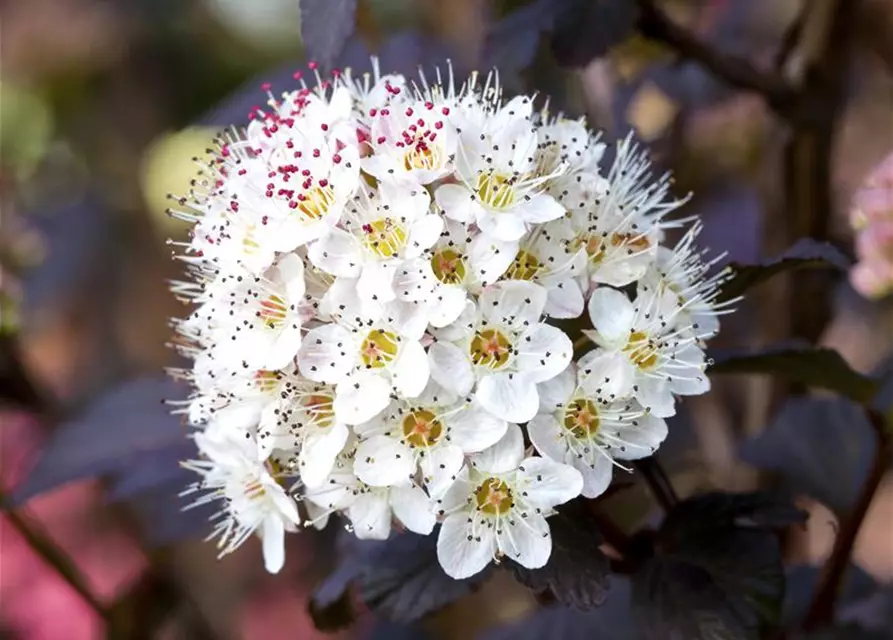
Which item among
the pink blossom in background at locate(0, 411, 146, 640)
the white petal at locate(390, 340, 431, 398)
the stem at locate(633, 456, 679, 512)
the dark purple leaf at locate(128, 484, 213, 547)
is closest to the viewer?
the white petal at locate(390, 340, 431, 398)

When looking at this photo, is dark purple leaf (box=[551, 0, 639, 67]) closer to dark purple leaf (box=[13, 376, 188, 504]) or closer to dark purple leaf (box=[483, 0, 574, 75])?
dark purple leaf (box=[483, 0, 574, 75])

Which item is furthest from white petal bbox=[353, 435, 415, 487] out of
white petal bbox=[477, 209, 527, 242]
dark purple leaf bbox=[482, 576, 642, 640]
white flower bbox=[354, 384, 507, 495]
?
dark purple leaf bbox=[482, 576, 642, 640]

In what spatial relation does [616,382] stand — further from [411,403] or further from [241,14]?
[241,14]

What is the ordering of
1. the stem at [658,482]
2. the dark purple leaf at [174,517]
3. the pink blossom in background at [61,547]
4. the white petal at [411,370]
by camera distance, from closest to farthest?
the white petal at [411,370], the stem at [658,482], the dark purple leaf at [174,517], the pink blossom in background at [61,547]

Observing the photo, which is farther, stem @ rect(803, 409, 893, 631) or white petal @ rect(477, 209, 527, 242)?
stem @ rect(803, 409, 893, 631)

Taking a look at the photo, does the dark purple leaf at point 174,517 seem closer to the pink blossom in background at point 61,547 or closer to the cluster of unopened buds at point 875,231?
the pink blossom in background at point 61,547

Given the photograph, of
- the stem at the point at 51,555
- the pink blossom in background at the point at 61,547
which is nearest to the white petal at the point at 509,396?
the stem at the point at 51,555

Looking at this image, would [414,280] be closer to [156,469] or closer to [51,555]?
[156,469]

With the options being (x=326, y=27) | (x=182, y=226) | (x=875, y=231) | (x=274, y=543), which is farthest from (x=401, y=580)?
(x=182, y=226)
